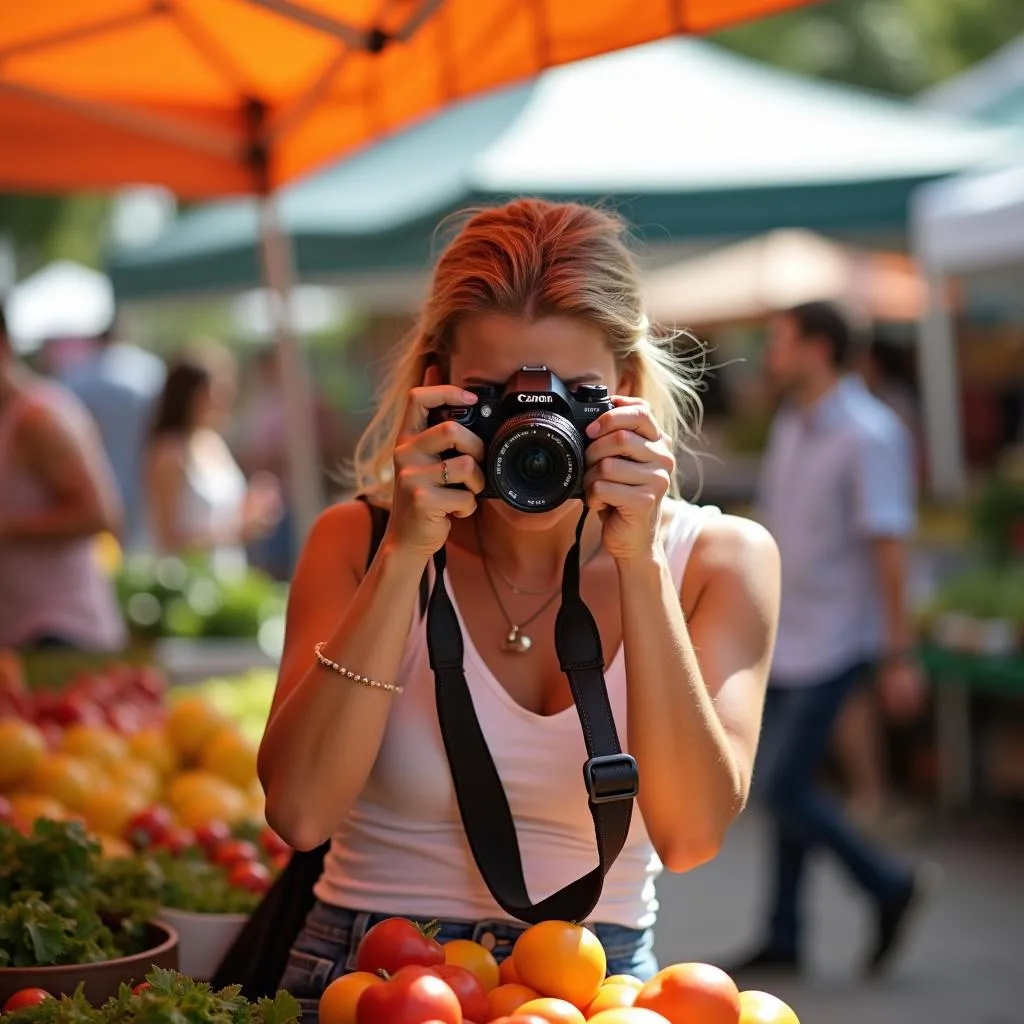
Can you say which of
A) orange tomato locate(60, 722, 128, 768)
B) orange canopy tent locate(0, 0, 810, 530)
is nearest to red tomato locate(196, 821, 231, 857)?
orange tomato locate(60, 722, 128, 768)

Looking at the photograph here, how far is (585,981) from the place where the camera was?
1808 mm

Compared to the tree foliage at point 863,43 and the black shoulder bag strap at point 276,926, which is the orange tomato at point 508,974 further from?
the tree foliage at point 863,43

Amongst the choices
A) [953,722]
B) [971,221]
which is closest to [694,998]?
[971,221]

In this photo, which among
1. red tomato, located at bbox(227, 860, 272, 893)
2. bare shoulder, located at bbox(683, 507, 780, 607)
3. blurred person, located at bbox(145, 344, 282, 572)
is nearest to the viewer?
bare shoulder, located at bbox(683, 507, 780, 607)

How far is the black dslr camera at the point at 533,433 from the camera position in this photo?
1.96 meters

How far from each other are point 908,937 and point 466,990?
13.9 ft

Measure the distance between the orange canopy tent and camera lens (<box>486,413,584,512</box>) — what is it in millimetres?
1121

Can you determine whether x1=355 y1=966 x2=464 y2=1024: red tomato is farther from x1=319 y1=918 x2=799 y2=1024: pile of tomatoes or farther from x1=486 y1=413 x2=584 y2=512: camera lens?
x1=486 y1=413 x2=584 y2=512: camera lens

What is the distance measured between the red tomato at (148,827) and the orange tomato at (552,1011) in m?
1.37

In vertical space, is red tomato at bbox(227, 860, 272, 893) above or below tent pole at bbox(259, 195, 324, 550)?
below

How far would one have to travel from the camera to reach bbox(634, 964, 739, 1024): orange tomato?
1703mm

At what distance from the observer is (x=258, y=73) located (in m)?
4.15

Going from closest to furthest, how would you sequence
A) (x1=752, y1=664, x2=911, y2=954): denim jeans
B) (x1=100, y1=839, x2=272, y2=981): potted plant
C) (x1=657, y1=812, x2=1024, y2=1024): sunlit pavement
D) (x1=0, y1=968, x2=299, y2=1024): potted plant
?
(x1=0, y1=968, x2=299, y2=1024): potted plant < (x1=100, y1=839, x2=272, y2=981): potted plant < (x1=657, y1=812, x2=1024, y2=1024): sunlit pavement < (x1=752, y1=664, x2=911, y2=954): denim jeans

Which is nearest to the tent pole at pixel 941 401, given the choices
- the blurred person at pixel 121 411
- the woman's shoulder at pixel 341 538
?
the blurred person at pixel 121 411
